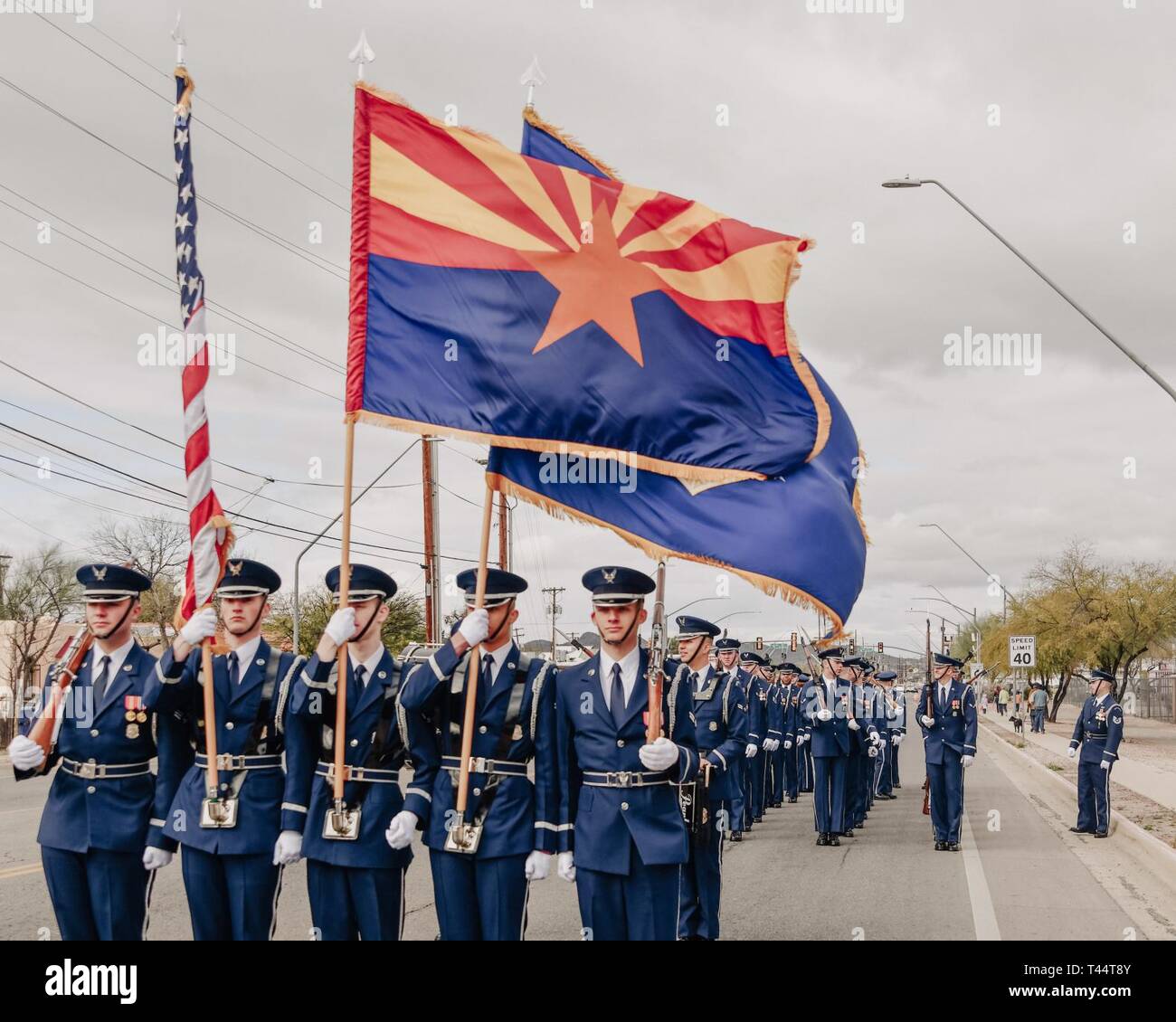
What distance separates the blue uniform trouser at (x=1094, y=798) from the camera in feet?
43.8

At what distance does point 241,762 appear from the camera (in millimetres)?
5422

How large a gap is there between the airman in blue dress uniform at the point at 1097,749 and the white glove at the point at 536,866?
954cm

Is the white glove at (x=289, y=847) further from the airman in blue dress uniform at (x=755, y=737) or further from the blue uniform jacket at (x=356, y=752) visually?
the airman in blue dress uniform at (x=755, y=737)

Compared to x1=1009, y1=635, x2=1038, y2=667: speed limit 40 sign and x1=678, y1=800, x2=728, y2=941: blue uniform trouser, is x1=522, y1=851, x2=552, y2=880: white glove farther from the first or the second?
x1=1009, y1=635, x2=1038, y2=667: speed limit 40 sign

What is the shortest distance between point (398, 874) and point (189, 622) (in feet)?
4.53

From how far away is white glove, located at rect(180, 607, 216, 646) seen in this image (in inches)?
201

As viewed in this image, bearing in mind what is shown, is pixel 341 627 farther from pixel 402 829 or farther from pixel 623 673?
pixel 623 673

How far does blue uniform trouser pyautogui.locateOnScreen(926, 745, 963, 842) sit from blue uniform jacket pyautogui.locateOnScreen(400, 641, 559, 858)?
25.4ft

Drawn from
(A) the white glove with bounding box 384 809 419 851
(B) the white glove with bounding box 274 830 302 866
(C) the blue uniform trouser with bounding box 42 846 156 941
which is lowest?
(C) the blue uniform trouser with bounding box 42 846 156 941

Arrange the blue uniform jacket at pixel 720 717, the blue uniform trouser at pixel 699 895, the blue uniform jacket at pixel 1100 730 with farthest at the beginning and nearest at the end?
the blue uniform jacket at pixel 1100 730
the blue uniform jacket at pixel 720 717
the blue uniform trouser at pixel 699 895

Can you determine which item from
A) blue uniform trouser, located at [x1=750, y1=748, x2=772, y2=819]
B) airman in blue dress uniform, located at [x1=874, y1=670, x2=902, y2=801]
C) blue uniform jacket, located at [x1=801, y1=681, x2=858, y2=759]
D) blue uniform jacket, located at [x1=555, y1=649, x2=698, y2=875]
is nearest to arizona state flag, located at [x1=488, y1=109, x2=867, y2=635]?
blue uniform jacket, located at [x1=555, y1=649, x2=698, y2=875]

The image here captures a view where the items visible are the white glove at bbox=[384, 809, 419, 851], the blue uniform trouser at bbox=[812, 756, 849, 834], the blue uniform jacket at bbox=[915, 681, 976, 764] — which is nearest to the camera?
the white glove at bbox=[384, 809, 419, 851]

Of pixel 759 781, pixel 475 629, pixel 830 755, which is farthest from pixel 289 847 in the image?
pixel 759 781

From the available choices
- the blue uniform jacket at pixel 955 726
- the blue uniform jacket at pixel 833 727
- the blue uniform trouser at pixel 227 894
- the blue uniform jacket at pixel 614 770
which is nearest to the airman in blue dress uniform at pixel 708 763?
the blue uniform jacket at pixel 614 770
